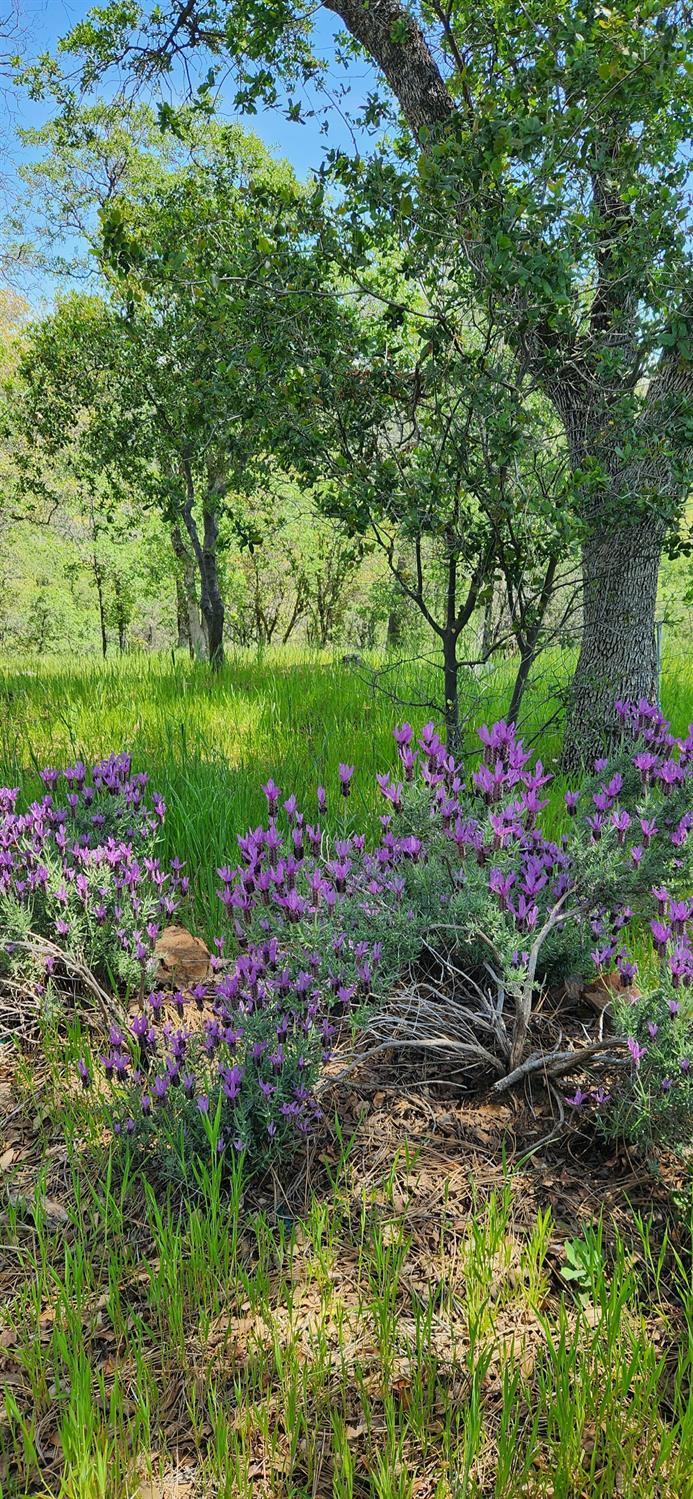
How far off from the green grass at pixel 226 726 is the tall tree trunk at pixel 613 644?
0.86 feet

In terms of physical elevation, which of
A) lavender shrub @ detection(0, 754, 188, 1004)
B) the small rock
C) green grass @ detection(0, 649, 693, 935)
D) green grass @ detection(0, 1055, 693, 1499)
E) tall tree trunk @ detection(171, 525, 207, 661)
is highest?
tall tree trunk @ detection(171, 525, 207, 661)

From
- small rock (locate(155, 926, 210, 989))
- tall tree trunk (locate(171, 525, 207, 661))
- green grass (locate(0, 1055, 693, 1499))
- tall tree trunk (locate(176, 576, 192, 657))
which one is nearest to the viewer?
green grass (locate(0, 1055, 693, 1499))

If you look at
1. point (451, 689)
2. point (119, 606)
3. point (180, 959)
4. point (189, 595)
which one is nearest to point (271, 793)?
point (180, 959)

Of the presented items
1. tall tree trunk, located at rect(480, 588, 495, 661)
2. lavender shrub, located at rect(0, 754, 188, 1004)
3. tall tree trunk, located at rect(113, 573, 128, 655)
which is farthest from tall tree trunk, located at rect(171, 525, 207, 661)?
lavender shrub, located at rect(0, 754, 188, 1004)

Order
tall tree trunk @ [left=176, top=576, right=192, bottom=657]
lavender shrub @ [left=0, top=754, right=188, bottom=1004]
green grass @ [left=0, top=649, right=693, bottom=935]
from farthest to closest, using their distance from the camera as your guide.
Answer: tall tree trunk @ [left=176, top=576, right=192, bottom=657] → green grass @ [left=0, top=649, right=693, bottom=935] → lavender shrub @ [left=0, top=754, right=188, bottom=1004]

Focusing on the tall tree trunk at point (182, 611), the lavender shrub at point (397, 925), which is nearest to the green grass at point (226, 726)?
the lavender shrub at point (397, 925)

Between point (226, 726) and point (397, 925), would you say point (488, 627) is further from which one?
point (397, 925)

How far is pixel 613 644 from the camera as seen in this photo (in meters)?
5.18

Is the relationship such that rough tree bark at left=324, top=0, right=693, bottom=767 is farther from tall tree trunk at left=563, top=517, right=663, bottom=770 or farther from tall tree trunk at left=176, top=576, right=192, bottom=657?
tall tree trunk at left=176, top=576, right=192, bottom=657

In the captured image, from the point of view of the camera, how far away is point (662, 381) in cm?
477

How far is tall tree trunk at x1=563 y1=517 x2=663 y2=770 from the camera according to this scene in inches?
187

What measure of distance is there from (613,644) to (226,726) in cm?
288

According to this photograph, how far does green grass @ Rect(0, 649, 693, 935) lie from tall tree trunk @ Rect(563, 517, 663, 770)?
0.26 meters

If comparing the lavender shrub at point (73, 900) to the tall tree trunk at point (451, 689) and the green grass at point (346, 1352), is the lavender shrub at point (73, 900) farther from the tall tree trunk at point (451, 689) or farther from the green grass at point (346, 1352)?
the tall tree trunk at point (451, 689)
